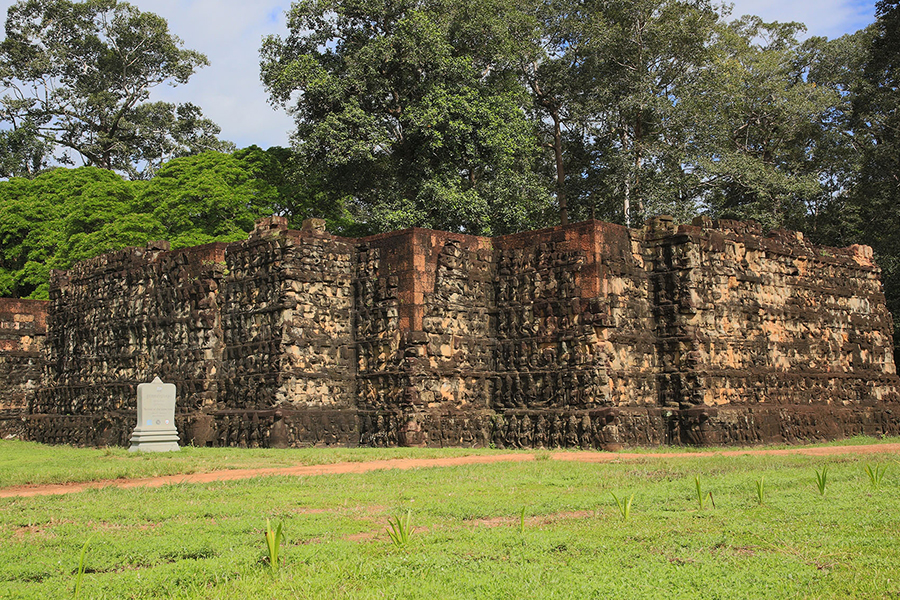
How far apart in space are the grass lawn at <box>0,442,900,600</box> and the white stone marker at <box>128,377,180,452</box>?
686 cm

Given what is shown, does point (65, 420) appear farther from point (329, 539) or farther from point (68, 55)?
point (68, 55)

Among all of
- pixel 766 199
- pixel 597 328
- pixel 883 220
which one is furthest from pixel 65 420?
pixel 883 220

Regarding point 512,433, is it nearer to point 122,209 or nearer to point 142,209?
point 142,209

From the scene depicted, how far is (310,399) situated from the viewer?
19.3m

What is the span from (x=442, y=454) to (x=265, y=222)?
7506mm

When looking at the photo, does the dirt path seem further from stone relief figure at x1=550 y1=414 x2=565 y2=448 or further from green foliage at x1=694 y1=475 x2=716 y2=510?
green foliage at x1=694 y1=475 x2=716 y2=510

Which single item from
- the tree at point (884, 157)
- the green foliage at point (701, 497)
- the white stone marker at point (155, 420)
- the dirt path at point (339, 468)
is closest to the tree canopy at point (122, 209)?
the white stone marker at point (155, 420)

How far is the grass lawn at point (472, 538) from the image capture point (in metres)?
5.90

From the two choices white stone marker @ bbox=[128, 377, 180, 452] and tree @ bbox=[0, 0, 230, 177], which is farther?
tree @ bbox=[0, 0, 230, 177]

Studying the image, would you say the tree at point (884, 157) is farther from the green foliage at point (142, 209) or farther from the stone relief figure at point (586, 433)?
the green foliage at point (142, 209)

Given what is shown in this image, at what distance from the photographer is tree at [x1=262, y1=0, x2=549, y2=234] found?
2916cm

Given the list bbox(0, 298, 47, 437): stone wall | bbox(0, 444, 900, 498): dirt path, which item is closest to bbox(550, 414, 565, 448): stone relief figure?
bbox(0, 444, 900, 498): dirt path

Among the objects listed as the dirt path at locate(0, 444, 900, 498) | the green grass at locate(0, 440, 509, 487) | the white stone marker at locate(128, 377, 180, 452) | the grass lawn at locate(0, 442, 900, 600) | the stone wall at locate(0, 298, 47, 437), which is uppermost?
the stone wall at locate(0, 298, 47, 437)

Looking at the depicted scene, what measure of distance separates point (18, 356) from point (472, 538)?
27622 millimetres
